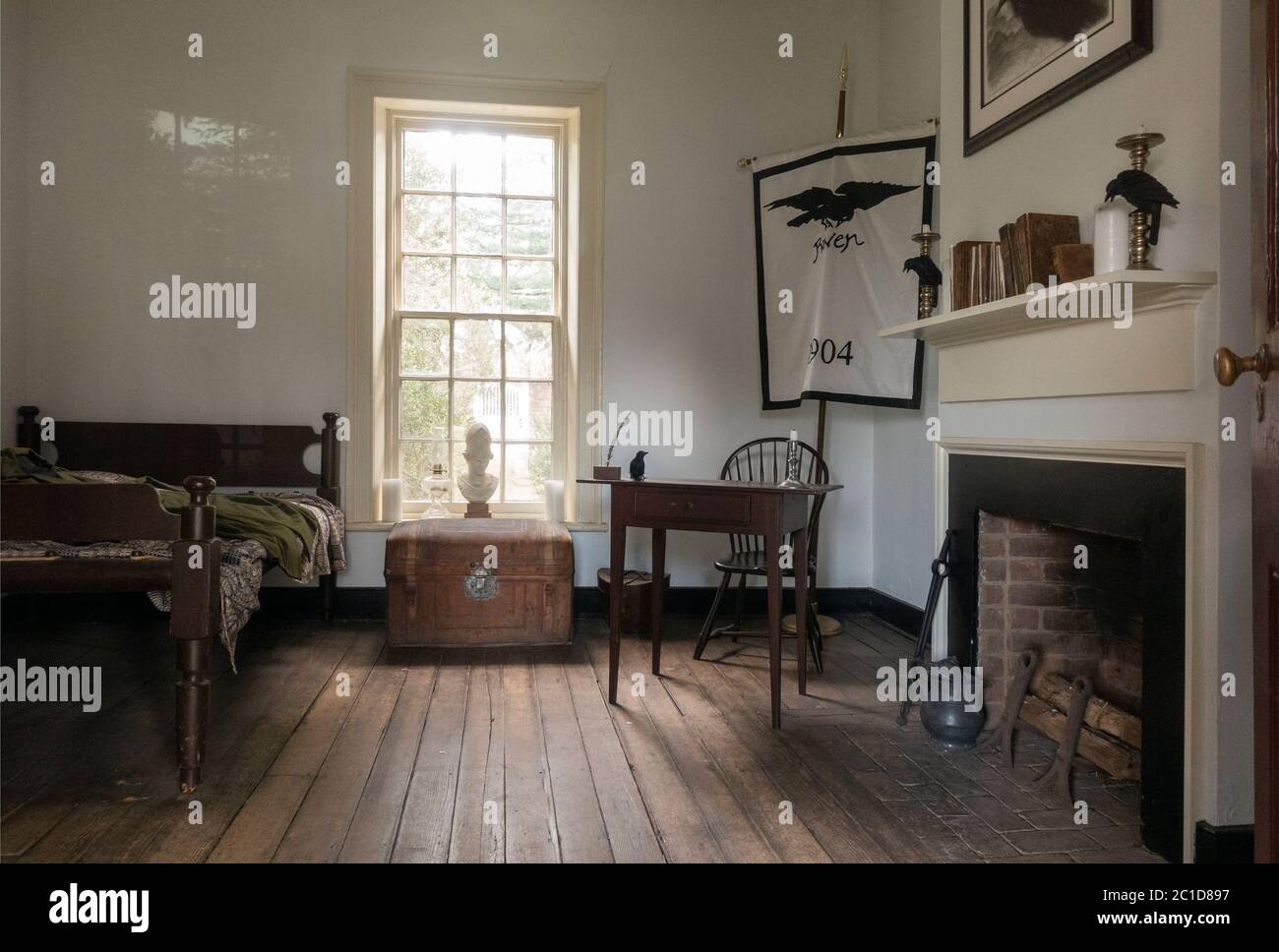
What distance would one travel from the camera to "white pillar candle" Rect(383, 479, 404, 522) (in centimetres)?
500

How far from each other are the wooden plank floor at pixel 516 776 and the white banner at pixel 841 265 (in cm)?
158

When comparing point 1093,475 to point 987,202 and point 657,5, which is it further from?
point 657,5

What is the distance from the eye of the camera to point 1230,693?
2016mm

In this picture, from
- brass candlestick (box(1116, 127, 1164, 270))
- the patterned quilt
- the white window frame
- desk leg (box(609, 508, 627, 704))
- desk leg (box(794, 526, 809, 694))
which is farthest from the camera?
the white window frame

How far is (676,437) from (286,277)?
90.7 inches

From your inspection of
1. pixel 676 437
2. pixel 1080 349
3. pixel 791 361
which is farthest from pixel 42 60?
pixel 1080 349

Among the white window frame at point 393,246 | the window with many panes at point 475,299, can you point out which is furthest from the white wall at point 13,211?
the window with many panes at point 475,299

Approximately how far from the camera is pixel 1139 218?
7.07 ft

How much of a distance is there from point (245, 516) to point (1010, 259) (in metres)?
2.94

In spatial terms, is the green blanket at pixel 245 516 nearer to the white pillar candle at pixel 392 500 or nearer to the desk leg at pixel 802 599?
the white pillar candle at pixel 392 500

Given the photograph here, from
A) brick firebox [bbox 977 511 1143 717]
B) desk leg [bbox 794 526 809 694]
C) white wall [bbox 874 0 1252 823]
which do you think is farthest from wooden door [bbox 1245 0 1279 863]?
desk leg [bbox 794 526 809 694]

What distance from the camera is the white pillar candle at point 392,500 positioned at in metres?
5.00

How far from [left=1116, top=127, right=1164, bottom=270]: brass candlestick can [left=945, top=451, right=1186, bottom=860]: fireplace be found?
1.66ft

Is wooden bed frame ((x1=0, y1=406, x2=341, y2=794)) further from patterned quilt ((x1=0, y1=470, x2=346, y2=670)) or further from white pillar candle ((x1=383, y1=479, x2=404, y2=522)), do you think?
white pillar candle ((x1=383, y1=479, x2=404, y2=522))
